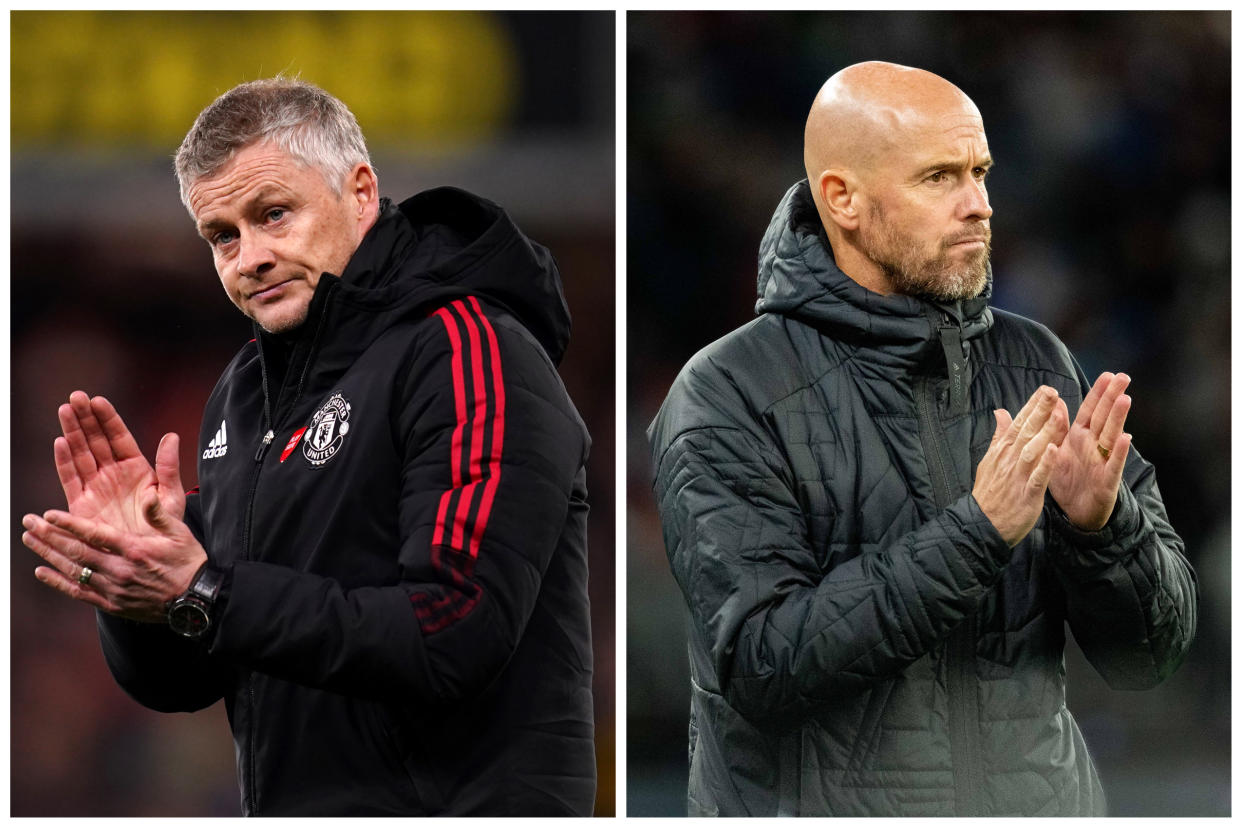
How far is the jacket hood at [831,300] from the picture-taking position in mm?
2992

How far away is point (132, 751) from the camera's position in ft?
17.7

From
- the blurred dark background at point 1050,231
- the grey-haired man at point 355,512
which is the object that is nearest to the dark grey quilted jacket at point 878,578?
the grey-haired man at point 355,512

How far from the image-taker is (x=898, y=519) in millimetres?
2900

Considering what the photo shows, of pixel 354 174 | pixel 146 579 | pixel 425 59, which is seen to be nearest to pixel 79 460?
pixel 146 579

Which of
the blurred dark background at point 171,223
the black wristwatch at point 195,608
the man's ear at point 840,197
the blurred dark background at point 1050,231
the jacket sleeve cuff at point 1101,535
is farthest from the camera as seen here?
the blurred dark background at point 171,223

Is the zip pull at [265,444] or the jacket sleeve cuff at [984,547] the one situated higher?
the zip pull at [265,444]

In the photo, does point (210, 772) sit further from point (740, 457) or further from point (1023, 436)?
point (1023, 436)

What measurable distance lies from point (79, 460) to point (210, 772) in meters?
2.71

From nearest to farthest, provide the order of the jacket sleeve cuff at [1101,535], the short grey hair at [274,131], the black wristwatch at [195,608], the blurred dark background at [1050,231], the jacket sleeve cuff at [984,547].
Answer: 1. the black wristwatch at [195,608]
2. the jacket sleeve cuff at [984,547]
3. the jacket sleeve cuff at [1101,535]
4. the short grey hair at [274,131]
5. the blurred dark background at [1050,231]

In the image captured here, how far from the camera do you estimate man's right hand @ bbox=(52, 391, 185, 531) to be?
9.42 feet

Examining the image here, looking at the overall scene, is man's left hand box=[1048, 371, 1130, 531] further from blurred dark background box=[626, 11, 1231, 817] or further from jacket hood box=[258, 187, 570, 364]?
blurred dark background box=[626, 11, 1231, 817]

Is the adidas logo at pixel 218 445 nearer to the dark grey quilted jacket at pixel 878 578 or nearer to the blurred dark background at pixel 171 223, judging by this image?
the dark grey quilted jacket at pixel 878 578

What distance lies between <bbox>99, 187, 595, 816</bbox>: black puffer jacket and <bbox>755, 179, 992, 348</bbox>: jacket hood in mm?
456

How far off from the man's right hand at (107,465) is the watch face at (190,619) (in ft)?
1.41
